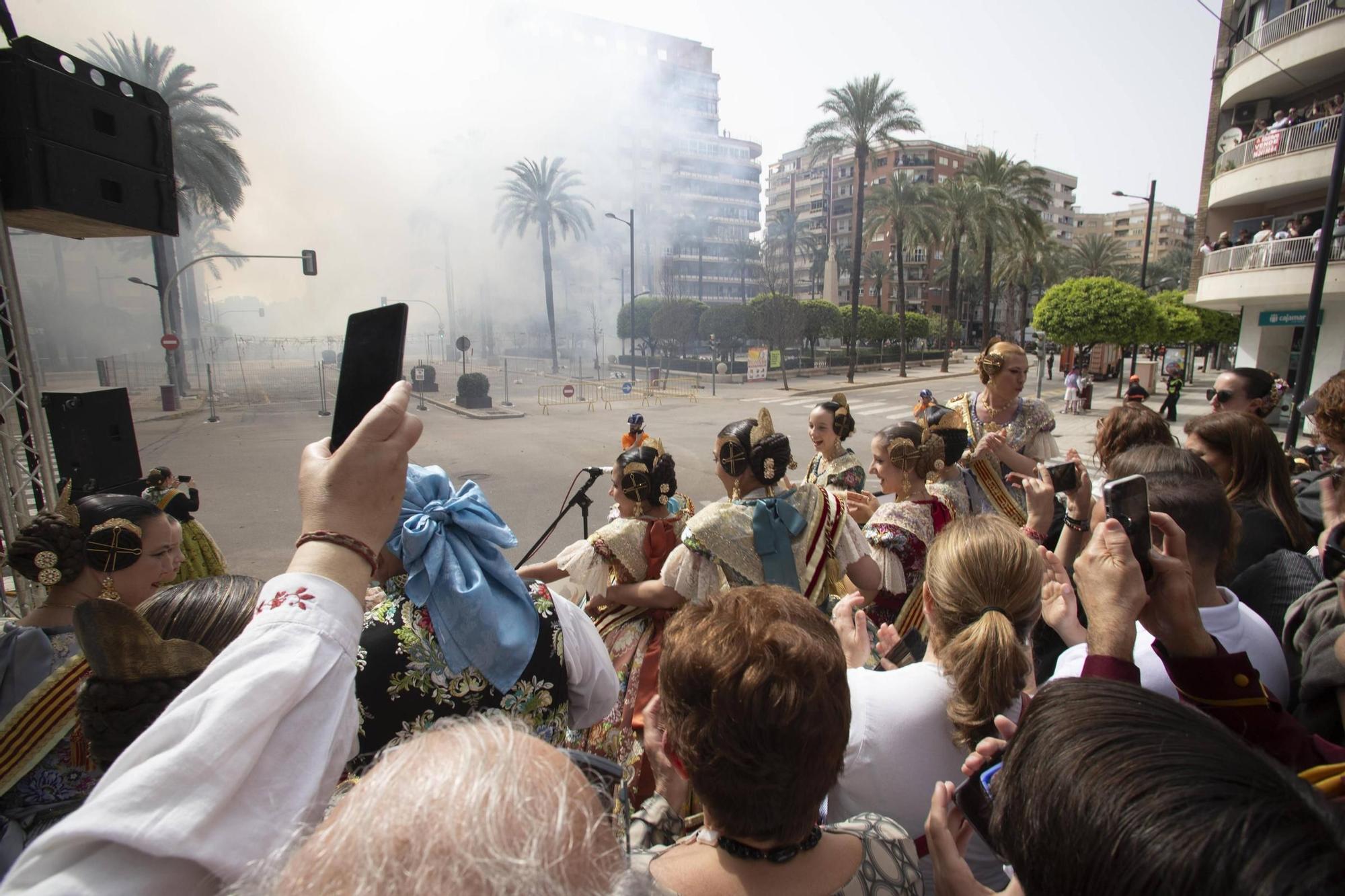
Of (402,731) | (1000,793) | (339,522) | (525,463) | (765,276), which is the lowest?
(525,463)

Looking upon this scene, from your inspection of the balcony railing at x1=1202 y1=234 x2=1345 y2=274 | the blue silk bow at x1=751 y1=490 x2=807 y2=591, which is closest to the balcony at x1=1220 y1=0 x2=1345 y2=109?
the balcony railing at x1=1202 y1=234 x2=1345 y2=274

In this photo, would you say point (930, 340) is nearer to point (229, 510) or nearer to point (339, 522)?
point (229, 510)

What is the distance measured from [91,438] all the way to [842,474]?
5.72 metres

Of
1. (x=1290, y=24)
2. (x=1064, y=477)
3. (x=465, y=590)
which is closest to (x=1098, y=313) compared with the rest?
(x=1290, y=24)

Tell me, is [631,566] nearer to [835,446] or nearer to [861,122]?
[835,446]

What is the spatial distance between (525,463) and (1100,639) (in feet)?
41.7

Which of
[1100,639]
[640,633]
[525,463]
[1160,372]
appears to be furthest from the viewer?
[1160,372]

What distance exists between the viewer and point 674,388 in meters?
32.3

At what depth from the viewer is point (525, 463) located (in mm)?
13531

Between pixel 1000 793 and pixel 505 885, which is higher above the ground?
pixel 505 885

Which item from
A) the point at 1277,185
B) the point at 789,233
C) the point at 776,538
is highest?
the point at 789,233

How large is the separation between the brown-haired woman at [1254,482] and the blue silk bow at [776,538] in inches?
76.3

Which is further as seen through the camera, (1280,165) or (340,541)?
(1280,165)

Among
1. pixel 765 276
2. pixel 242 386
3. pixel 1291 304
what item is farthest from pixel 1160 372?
pixel 765 276
